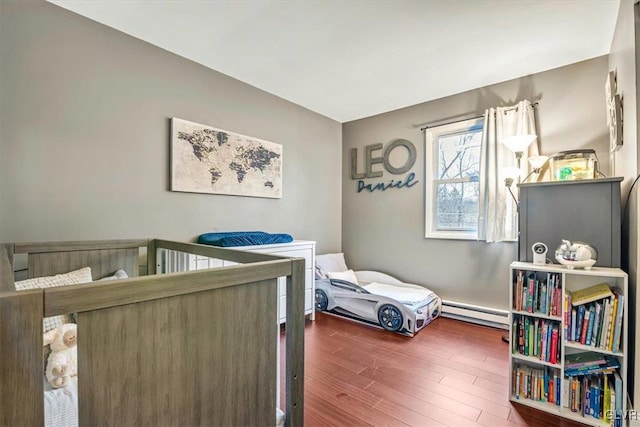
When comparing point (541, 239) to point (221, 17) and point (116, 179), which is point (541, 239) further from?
point (116, 179)

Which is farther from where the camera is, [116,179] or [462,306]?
[462,306]

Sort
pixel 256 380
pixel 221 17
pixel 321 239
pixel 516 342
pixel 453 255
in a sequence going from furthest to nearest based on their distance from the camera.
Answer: pixel 321 239 → pixel 453 255 → pixel 221 17 → pixel 516 342 → pixel 256 380

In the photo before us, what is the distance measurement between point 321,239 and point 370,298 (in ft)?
3.82

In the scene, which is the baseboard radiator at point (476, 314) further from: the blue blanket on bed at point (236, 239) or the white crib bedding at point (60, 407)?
the white crib bedding at point (60, 407)

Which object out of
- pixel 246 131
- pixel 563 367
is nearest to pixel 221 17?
pixel 246 131

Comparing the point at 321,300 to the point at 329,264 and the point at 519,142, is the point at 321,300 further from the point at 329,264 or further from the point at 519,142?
the point at 519,142

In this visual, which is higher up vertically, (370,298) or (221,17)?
(221,17)

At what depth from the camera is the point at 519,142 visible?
98.0 inches

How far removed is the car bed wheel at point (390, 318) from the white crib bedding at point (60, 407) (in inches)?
89.6

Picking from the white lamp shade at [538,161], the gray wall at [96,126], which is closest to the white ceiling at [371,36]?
the gray wall at [96,126]

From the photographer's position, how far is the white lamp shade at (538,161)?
251cm

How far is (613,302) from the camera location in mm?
1522

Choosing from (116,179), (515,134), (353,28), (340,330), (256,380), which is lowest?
(340,330)

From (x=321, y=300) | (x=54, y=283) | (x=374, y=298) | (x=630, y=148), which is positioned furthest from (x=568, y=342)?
(x=54, y=283)
